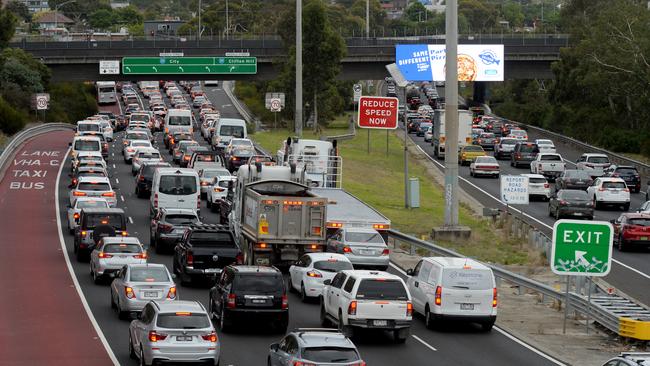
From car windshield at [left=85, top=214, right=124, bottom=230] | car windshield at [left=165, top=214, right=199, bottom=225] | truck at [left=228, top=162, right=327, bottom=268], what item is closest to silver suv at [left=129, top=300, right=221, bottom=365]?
truck at [left=228, top=162, right=327, bottom=268]

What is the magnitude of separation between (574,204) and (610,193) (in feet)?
17.9

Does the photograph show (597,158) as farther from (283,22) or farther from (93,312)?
(93,312)

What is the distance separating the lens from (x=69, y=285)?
125 feet

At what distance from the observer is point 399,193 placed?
69.3 meters

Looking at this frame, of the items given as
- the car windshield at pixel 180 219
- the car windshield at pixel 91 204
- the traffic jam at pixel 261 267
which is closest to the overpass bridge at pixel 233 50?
the traffic jam at pixel 261 267

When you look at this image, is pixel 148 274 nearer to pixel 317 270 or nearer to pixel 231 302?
pixel 231 302

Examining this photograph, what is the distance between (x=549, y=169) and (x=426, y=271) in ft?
149

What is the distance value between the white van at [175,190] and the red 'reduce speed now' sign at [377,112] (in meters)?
17.6

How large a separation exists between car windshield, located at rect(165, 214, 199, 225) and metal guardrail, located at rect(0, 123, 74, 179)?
91.9 feet

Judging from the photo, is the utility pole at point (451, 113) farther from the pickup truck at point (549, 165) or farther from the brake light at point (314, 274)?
the pickup truck at point (549, 165)

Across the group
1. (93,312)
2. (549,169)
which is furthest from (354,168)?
(93,312)

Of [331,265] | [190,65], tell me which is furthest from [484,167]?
[331,265]

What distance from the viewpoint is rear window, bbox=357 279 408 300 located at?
2942 centimetres

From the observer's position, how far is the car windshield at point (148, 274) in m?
32.2
